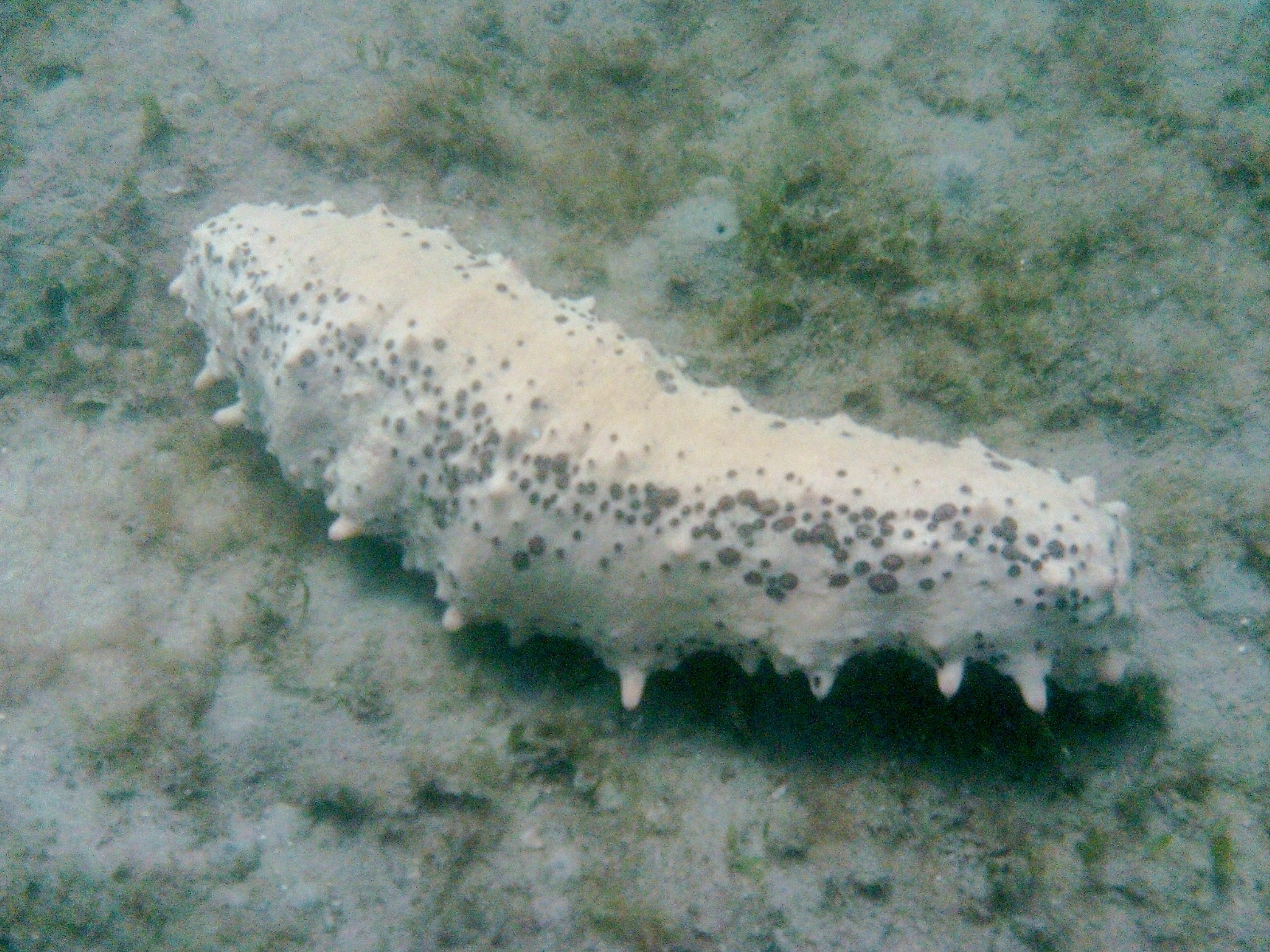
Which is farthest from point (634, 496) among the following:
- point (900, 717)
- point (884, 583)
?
point (900, 717)

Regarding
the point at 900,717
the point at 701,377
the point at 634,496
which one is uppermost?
the point at 634,496

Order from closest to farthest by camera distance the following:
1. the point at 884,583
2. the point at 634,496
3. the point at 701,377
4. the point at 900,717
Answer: the point at 884,583 → the point at 634,496 → the point at 900,717 → the point at 701,377

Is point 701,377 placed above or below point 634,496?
below

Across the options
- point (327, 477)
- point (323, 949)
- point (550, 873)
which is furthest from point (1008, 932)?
point (327, 477)

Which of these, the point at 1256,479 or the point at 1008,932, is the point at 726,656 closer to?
the point at 1008,932

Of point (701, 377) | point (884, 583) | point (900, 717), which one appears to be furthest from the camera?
point (701, 377)

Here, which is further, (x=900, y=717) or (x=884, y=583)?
(x=900, y=717)

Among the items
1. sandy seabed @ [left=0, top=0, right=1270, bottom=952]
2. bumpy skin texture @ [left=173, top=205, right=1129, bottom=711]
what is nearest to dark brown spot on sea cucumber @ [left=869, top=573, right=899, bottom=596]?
bumpy skin texture @ [left=173, top=205, right=1129, bottom=711]

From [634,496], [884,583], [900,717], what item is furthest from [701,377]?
[900,717]

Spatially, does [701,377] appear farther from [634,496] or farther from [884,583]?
[884,583]

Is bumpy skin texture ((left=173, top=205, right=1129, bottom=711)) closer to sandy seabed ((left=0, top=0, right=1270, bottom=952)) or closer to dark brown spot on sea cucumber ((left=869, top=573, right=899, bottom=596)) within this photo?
dark brown spot on sea cucumber ((left=869, top=573, right=899, bottom=596))
